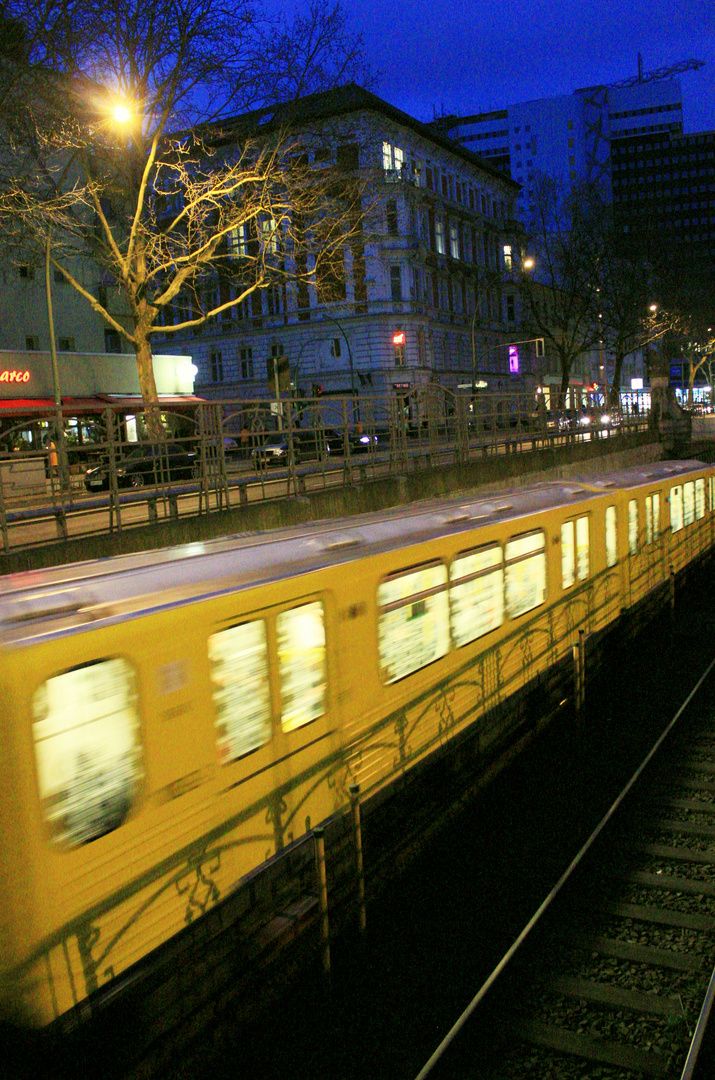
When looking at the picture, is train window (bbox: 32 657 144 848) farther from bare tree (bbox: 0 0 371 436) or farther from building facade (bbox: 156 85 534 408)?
building facade (bbox: 156 85 534 408)

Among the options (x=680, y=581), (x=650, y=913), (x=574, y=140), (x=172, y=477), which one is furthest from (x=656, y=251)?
(x=574, y=140)

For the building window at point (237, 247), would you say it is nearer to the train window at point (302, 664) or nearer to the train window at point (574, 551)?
the train window at point (574, 551)

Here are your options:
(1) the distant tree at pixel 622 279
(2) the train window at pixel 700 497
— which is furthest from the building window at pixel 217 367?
(2) the train window at pixel 700 497

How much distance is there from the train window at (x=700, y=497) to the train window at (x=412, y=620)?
12064 millimetres

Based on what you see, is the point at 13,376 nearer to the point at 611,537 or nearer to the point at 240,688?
the point at 611,537

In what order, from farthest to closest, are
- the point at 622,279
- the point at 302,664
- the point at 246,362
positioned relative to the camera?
the point at 246,362 < the point at 622,279 < the point at 302,664

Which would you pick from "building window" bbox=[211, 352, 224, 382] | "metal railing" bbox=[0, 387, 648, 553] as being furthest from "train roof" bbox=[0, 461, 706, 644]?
"building window" bbox=[211, 352, 224, 382]

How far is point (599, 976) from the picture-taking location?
577 cm

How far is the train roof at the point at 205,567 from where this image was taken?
4895 millimetres

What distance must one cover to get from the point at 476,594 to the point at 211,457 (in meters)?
6.40

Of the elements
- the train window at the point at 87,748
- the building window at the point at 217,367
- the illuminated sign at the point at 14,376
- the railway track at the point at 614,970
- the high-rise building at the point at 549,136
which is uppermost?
the high-rise building at the point at 549,136

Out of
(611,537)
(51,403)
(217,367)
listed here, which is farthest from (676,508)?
(217,367)

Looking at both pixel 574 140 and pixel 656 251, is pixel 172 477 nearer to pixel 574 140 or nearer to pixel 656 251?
pixel 656 251

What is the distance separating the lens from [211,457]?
13648mm
